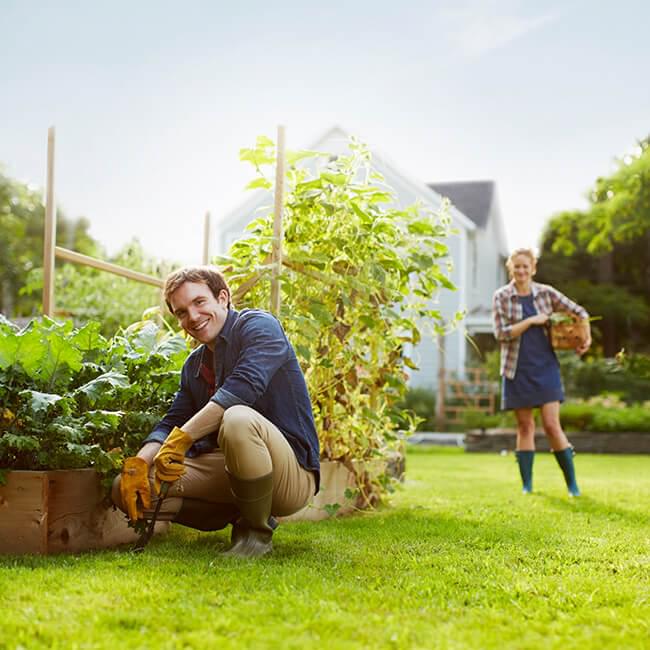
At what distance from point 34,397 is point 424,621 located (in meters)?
1.43

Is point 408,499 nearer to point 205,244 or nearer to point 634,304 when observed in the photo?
point 205,244

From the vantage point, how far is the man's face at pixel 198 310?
313cm

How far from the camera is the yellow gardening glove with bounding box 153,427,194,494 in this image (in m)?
2.96

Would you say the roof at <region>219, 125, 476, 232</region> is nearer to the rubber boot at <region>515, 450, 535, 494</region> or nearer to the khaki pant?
the rubber boot at <region>515, 450, 535, 494</region>

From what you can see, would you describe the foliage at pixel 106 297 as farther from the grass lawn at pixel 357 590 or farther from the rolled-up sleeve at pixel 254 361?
the rolled-up sleeve at pixel 254 361

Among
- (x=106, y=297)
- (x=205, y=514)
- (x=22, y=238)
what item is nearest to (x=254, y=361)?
(x=205, y=514)

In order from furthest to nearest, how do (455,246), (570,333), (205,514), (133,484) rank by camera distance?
(455,246), (570,333), (205,514), (133,484)

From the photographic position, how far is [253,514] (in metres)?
3.05

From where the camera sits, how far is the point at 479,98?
12711 millimetres

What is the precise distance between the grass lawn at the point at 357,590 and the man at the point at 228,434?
18 cm

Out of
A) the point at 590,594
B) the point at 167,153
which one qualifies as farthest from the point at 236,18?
the point at 590,594

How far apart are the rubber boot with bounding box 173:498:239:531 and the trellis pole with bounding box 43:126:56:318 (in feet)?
4.11

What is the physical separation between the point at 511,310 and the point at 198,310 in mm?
3027

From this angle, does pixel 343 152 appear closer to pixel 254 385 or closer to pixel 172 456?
pixel 254 385
